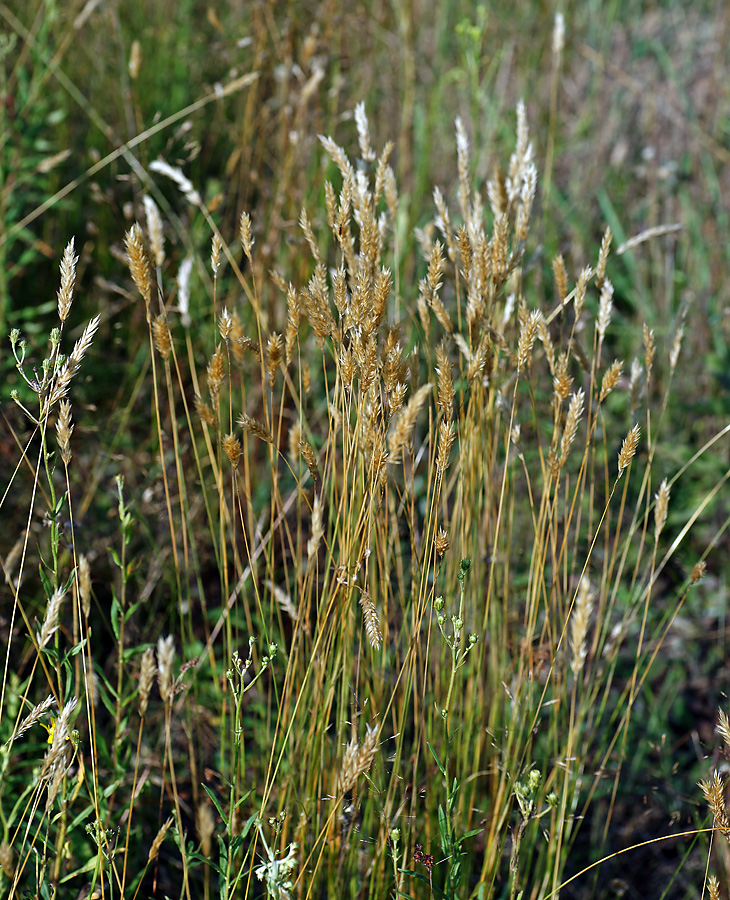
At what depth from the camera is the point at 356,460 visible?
3.58ft

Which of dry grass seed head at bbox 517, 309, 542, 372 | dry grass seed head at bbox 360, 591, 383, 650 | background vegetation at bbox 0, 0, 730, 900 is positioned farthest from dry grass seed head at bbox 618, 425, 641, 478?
dry grass seed head at bbox 360, 591, 383, 650

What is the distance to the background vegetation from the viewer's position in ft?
3.53

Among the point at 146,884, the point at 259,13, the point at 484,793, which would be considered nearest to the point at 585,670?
the point at 484,793

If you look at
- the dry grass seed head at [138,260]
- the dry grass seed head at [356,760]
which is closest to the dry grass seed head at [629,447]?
the dry grass seed head at [356,760]

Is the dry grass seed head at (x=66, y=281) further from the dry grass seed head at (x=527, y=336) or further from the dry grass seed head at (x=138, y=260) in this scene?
the dry grass seed head at (x=527, y=336)

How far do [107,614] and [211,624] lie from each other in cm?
26

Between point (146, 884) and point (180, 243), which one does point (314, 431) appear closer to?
point (180, 243)

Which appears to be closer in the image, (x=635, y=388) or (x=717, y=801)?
(x=717, y=801)

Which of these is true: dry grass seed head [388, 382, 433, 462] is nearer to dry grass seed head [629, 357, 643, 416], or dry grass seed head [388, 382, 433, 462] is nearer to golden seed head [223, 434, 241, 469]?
golden seed head [223, 434, 241, 469]

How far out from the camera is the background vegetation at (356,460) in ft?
3.53

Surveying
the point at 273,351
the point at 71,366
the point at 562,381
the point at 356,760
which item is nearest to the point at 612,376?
the point at 562,381

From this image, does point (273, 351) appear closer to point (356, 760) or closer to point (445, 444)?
point (445, 444)

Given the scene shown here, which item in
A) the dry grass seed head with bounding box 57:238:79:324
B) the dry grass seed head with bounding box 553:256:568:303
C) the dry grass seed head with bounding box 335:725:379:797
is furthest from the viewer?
the dry grass seed head with bounding box 553:256:568:303

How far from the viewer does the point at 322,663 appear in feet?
3.73
